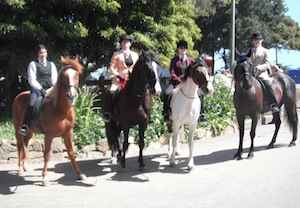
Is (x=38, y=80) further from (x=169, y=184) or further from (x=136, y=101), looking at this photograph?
(x=169, y=184)

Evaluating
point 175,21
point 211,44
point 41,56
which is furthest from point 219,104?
point 211,44

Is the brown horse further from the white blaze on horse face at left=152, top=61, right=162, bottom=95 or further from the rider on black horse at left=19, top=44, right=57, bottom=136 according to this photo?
the white blaze on horse face at left=152, top=61, right=162, bottom=95

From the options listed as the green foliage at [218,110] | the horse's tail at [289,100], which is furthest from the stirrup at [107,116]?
the green foliage at [218,110]

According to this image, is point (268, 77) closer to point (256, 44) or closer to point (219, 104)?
point (256, 44)

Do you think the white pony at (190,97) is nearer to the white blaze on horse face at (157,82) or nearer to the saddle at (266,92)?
the white blaze on horse face at (157,82)

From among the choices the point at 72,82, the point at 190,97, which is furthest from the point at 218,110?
the point at 72,82

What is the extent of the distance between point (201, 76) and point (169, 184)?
2.24 meters

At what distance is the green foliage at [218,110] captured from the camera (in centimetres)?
1650

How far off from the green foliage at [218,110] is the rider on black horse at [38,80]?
6.88m

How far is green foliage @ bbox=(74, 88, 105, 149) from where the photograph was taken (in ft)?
42.3

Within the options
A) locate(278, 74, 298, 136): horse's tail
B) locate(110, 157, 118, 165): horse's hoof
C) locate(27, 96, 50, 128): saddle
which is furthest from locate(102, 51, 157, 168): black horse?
locate(278, 74, 298, 136): horse's tail

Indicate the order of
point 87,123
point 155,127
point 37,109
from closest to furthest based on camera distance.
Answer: point 37,109 → point 87,123 → point 155,127

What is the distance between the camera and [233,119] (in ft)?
58.3

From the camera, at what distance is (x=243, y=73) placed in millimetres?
11953
